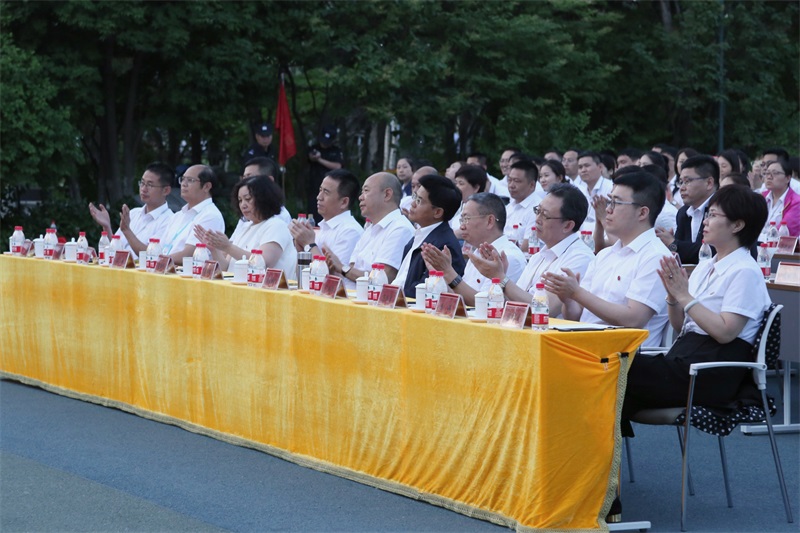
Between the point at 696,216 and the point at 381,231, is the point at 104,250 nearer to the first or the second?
the point at 381,231

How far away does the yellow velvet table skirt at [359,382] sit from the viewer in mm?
4223

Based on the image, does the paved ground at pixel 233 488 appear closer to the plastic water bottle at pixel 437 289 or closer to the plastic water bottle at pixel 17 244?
the plastic water bottle at pixel 437 289

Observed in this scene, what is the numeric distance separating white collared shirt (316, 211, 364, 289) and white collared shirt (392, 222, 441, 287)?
0.95 metres

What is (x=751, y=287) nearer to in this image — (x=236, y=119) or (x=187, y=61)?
(x=187, y=61)

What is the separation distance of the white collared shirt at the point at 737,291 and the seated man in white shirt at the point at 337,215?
9.02ft

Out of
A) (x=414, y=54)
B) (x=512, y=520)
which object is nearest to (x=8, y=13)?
(x=414, y=54)

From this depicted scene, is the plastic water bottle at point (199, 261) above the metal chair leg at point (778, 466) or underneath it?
above

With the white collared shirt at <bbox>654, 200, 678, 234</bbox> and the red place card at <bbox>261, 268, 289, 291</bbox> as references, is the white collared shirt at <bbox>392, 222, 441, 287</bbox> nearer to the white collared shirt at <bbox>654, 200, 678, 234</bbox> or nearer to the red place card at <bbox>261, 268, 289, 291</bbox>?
the red place card at <bbox>261, 268, 289, 291</bbox>

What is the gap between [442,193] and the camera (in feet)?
19.9

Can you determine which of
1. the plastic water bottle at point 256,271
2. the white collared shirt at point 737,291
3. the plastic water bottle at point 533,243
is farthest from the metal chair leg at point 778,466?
the plastic water bottle at point 533,243

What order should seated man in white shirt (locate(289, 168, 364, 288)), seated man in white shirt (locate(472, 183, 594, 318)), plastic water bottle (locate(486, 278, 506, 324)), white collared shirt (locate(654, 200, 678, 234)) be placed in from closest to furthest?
plastic water bottle (locate(486, 278, 506, 324))
seated man in white shirt (locate(472, 183, 594, 318))
seated man in white shirt (locate(289, 168, 364, 288))
white collared shirt (locate(654, 200, 678, 234))

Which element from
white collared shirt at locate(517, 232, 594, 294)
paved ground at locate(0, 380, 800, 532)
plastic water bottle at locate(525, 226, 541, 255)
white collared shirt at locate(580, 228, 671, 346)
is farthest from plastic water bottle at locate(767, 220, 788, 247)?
white collared shirt at locate(580, 228, 671, 346)

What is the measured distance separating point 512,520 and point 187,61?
39.4 ft

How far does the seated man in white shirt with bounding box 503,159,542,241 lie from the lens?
9078mm
